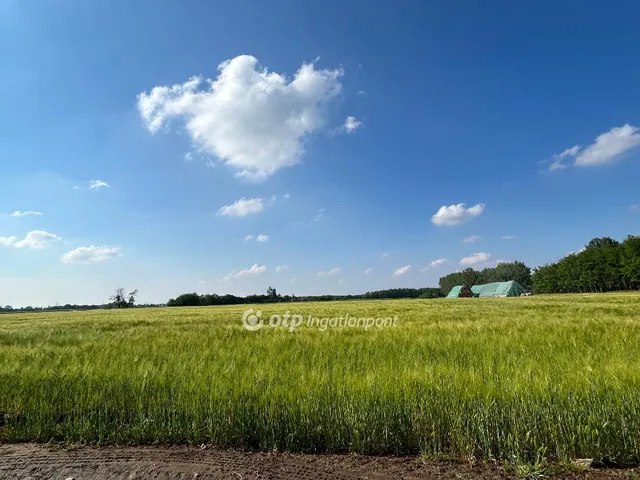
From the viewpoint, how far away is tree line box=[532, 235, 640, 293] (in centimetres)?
8194

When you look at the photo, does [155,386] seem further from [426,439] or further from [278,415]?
[426,439]

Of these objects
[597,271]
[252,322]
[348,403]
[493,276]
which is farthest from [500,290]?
[348,403]

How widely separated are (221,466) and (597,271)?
11730cm

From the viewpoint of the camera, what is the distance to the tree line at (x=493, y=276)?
169m

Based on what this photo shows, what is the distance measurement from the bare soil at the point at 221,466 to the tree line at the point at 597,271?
100267 mm

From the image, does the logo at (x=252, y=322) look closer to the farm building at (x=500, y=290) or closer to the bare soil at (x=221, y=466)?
the bare soil at (x=221, y=466)

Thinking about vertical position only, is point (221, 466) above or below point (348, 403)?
below

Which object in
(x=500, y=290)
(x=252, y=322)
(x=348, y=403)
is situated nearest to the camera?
(x=348, y=403)

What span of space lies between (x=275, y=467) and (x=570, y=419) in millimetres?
2938

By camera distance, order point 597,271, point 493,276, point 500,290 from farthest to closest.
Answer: point 493,276 → point 500,290 → point 597,271

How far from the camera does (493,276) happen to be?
6988 inches

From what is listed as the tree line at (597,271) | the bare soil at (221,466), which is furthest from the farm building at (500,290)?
the bare soil at (221,466)

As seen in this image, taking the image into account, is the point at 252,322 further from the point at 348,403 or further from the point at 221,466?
the point at 221,466

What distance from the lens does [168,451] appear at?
3.82 m
